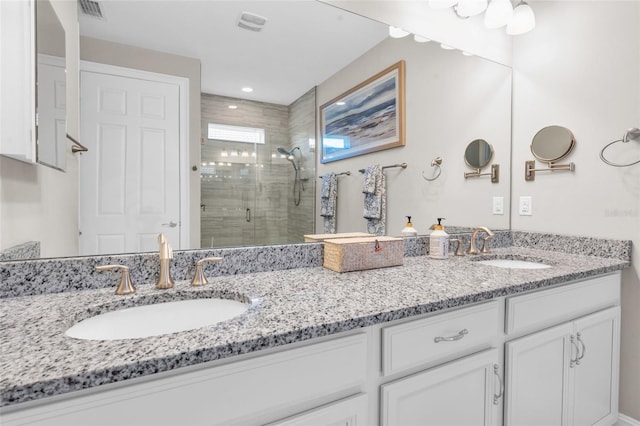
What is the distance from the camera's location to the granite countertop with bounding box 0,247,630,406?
556 mm

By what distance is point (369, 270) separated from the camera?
52.7 inches

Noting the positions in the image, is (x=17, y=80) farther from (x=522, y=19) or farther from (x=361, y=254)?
(x=522, y=19)

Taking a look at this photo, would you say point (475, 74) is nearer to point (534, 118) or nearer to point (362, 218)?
point (534, 118)

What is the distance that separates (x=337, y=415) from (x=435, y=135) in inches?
60.3

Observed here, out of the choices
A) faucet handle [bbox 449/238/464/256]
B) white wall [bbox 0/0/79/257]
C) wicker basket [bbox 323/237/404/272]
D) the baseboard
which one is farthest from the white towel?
the baseboard

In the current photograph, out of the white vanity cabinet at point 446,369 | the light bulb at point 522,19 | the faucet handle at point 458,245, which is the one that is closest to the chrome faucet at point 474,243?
the faucet handle at point 458,245

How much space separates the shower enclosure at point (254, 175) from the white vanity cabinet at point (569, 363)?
88cm

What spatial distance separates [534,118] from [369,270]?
1.47 meters

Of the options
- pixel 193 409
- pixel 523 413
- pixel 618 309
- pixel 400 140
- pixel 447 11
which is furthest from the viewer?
pixel 447 11

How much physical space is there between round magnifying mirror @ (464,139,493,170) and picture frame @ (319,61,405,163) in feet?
1.77

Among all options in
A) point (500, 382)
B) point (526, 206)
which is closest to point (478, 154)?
point (526, 206)

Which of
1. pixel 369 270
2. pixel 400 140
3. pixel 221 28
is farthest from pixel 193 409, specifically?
pixel 400 140

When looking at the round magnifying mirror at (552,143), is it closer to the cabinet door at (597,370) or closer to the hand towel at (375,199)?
the cabinet door at (597,370)

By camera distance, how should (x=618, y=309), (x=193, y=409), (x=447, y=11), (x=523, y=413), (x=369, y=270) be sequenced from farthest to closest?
(x=447, y=11) → (x=618, y=309) → (x=369, y=270) → (x=523, y=413) → (x=193, y=409)
